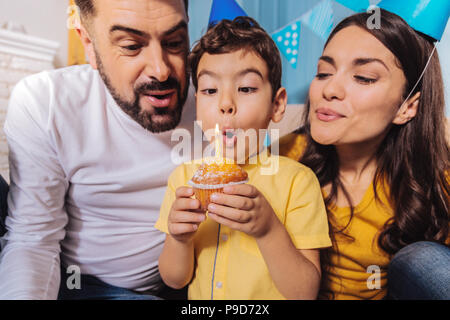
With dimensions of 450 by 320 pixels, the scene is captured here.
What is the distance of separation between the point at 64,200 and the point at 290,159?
0.62 meters

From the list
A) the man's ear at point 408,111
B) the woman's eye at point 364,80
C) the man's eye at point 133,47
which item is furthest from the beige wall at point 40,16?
the man's ear at point 408,111

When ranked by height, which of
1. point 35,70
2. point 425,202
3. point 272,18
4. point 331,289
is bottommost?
point 331,289

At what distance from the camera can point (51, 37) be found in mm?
864

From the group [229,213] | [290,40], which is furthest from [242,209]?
[290,40]

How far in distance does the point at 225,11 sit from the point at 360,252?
68cm

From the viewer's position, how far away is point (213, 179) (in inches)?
24.5

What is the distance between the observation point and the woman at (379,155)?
741mm

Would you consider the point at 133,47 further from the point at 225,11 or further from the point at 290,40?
the point at 290,40

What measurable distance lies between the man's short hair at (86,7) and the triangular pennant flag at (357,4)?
0.39 metres

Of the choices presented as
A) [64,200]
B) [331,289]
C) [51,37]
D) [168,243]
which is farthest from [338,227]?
[51,37]

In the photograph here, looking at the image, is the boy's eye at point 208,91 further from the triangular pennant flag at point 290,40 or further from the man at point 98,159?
the triangular pennant flag at point 290,40

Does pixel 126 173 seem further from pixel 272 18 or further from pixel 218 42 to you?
pixel 272 18

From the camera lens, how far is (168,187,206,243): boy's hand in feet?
2.11

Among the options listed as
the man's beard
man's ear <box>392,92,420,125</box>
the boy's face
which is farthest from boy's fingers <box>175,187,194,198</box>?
man's ear <box>392,92,420,125</box>
